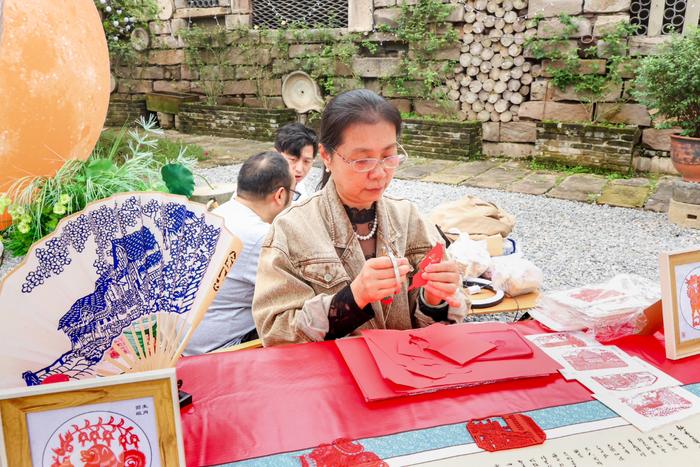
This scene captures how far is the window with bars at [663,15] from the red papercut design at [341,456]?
6.71m

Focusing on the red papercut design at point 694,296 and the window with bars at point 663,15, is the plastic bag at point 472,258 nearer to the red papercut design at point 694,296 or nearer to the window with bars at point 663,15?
the red papercut design at point 694,296

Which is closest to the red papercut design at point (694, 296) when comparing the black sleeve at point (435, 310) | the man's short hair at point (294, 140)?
the black sleeve at point (435, 310)

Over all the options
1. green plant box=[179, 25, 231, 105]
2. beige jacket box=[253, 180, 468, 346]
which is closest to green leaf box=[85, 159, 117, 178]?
beige jacket box=[253, 180, 468, 346]

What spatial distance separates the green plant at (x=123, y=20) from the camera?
7.77m

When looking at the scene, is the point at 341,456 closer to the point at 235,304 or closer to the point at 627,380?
the point at 627,380

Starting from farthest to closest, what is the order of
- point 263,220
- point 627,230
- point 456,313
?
point 627,230 → point 263,220 → point 456,313

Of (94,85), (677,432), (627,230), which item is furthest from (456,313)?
(627,230)

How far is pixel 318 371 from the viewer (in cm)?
136

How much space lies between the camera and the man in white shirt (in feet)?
7.50

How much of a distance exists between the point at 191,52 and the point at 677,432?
32.8 ft

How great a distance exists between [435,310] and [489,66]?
644cm

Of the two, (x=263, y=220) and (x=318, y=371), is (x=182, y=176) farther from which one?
(x=318, y=371)

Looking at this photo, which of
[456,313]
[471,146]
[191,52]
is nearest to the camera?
[456,313]

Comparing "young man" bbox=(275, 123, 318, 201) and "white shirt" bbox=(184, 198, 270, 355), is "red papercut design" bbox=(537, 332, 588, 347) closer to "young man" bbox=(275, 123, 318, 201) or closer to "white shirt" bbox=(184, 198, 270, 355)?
"white shirt" bbox=(184, 198, 270, 355)
